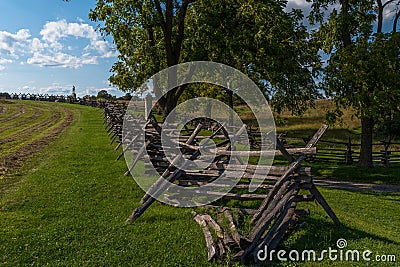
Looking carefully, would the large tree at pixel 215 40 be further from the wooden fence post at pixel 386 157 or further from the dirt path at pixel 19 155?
the wooden fence post at pixel 386 157

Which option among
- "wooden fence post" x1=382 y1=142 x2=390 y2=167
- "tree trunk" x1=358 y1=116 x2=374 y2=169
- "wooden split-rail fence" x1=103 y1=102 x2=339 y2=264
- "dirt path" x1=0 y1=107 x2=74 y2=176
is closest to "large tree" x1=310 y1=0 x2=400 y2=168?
"tree trunk" x1=358 y1=116 x2=374 y2=169

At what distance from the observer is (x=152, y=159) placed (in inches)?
432

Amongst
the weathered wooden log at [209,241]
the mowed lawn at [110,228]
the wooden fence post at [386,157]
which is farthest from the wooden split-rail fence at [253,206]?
the wooden fence post at [386,157]

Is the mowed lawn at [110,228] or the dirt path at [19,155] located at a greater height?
the dirt path at [19,155]

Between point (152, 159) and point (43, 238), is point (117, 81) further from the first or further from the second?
point (43, 238)

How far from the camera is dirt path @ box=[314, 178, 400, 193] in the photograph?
14734 millimetres

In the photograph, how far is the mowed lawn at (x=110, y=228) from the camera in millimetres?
5848

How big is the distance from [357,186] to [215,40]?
31.2 feet

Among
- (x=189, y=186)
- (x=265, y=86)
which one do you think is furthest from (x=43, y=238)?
(x=265, y=86)

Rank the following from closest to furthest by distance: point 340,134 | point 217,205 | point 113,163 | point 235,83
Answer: point 217,205 < point 113,163 < point 235,83 < point 340,134

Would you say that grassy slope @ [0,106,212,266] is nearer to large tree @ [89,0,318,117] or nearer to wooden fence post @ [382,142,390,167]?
large tree @ [89,0,318,117]

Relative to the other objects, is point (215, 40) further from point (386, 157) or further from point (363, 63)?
point (386, 157)

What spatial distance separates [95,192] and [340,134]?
107 ft

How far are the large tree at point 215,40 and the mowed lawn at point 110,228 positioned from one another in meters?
7.23
